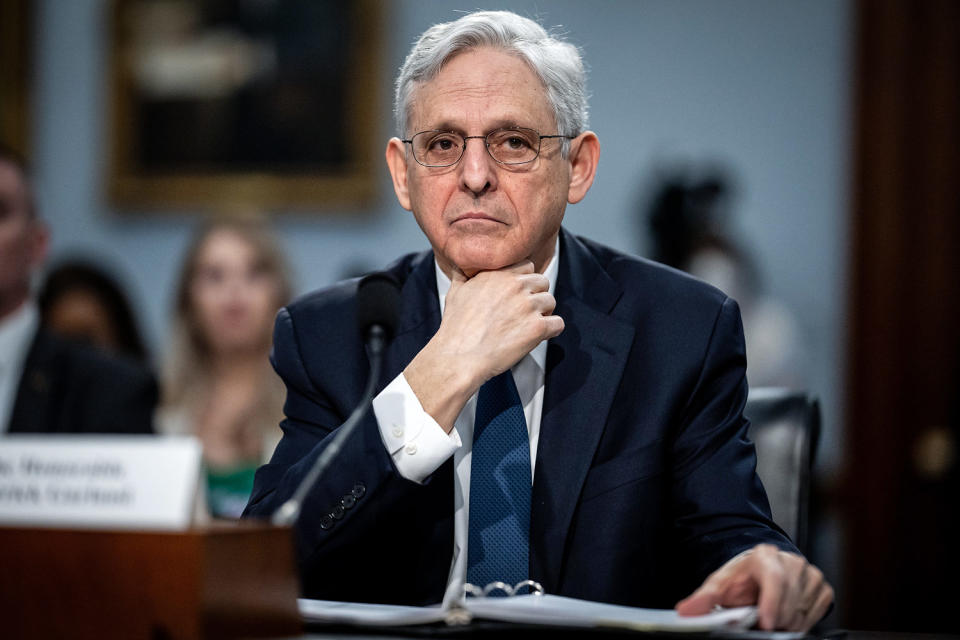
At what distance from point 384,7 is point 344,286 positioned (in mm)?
3309

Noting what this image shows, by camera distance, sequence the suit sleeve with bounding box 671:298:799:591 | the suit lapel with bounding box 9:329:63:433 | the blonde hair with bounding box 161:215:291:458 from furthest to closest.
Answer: the blonde hair with bounding box 161:215:291:458
the suit lapel with bounding box 9:329:63:433
the suit sleeve with bounding box 671:298:799:591

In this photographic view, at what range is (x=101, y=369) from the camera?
3.05 metres

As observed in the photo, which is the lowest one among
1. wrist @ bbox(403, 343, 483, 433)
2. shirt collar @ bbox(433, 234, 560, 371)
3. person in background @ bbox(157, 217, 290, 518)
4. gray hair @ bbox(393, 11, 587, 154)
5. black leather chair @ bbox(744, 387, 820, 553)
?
person in background @ bbox(157, 217, 290, 518)

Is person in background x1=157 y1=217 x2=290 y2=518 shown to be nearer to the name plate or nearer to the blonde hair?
the blonde hair

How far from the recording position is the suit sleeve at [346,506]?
61.9 inches

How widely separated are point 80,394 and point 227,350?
1090 mm

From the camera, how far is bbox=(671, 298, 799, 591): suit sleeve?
67.3 inches

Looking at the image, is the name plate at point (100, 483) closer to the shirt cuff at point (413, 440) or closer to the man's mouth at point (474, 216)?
the shirt cuff at point (413, 440)

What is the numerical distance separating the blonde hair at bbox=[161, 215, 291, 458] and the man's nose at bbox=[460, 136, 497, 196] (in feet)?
7.41

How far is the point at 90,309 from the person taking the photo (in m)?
4.43

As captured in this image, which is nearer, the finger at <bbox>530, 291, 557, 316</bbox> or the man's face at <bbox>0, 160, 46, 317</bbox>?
the finger at <bbox>530, 291, 557, 316</bbox>

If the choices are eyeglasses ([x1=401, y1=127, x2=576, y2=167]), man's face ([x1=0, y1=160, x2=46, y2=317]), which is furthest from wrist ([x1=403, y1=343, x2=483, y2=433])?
man's face ([x1=0, y1=160, x2=46, y2=317])

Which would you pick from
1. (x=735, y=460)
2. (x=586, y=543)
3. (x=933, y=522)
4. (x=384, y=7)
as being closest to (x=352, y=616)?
(x=586, y=543)

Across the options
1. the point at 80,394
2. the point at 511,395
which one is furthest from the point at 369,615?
the point at 80,394
